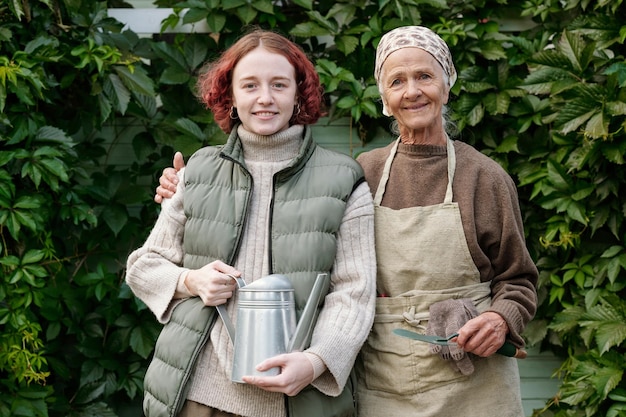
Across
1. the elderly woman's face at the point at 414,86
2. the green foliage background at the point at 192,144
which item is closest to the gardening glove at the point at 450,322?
the elderly woman's face at the point at 414,86

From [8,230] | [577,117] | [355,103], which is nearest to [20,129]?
[8,230]

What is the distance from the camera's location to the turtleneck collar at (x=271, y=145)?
2203 mm

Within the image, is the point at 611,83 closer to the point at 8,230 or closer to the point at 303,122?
the point at 303,122

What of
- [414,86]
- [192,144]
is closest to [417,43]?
[414,86]

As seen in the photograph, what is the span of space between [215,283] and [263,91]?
50 centimetres

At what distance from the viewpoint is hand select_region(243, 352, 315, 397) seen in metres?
1.91

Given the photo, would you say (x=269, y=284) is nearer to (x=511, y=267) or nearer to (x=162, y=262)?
(x=162, y=262)

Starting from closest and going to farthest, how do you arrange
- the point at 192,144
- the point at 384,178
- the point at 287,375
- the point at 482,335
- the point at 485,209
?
1. the point at 287,375
2. the point at 482,335
3. the point at 485,209
4. the point at 384,178
5. the point at 192,144

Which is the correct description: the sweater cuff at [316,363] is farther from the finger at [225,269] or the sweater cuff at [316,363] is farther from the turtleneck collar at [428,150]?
the turtleneck collar at [428,150]

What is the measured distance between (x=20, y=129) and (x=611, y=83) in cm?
225

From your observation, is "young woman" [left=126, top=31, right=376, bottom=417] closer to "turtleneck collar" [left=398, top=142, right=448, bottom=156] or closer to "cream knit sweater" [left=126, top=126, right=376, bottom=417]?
"cream knit sweater" [left=126, top=126, right=376, bottom=417]

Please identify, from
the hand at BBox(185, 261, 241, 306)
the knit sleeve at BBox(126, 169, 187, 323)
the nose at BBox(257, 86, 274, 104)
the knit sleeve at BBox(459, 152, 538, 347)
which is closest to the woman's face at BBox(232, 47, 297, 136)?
the nose at BBox(257, 86, 274, 104)

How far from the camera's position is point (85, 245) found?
3.77 m

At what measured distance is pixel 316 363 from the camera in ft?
6.47
